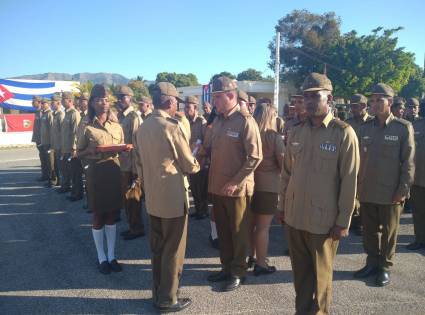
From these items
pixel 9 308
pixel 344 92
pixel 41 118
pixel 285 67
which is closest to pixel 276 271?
pixel 9 308

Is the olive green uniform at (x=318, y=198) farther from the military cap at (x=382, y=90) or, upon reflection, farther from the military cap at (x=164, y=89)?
the military cap at (x=382, y=90)

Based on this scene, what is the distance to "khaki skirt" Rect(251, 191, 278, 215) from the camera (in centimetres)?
405

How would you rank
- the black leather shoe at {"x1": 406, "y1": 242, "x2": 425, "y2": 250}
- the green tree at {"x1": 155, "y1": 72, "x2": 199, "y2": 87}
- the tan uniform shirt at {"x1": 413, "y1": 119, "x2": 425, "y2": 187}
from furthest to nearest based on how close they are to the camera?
1. the green tree at {"x1": 155, "y1": 72, "x2": 199, "y2": 87}
2. the tan uniform shirt at {"x1": 413, "y1": 119, "x2": 425, "y2": 187}
3. the black leather shoe at {"x1": 406, "y1": 242, "x2": 425, "y2": 250}

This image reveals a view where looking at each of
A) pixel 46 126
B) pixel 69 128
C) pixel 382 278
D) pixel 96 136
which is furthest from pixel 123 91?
pixel 382 278

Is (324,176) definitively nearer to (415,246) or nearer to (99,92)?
(99,92)

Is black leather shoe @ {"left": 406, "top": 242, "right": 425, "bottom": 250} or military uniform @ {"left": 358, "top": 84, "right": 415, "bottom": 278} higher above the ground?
military uniform @ {"left": 358, "top": 84, "right": 415, "bottom": 278}

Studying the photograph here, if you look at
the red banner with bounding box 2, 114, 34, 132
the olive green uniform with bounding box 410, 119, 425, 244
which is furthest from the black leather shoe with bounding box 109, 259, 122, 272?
the red banner with bounding box 2, 114, 34, 132

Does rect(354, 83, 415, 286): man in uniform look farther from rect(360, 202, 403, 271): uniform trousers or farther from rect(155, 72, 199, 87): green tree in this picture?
rect(155, 72, 199, 87): green tree

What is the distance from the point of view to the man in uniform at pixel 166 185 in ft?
10.7

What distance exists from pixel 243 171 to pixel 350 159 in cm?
120

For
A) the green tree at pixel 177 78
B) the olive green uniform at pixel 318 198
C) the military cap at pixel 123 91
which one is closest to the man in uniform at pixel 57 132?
the military cap at pixel 123 91

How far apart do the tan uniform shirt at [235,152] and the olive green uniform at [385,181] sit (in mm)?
1539

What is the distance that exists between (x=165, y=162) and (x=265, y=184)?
1379mm

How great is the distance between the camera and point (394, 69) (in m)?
29.2
